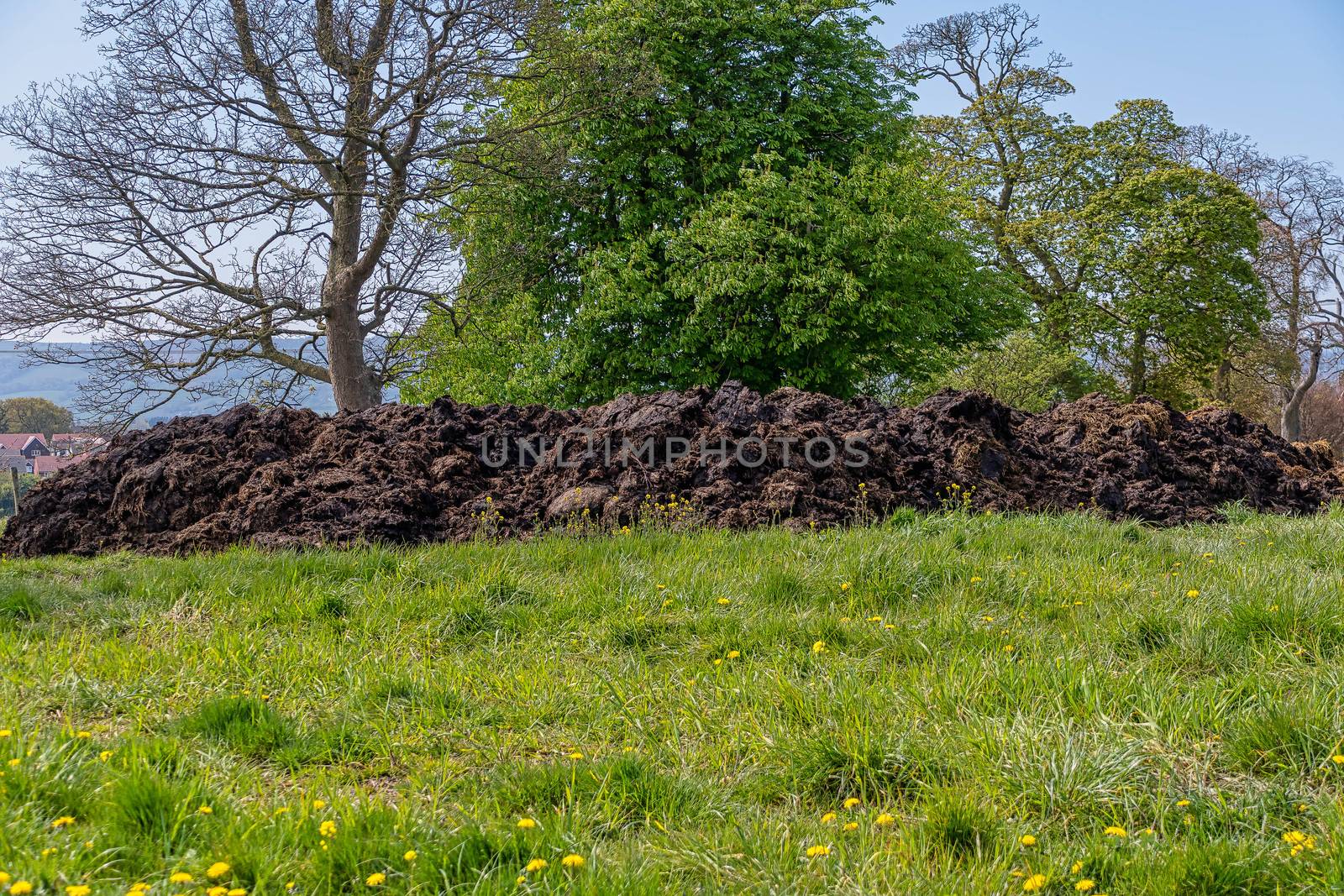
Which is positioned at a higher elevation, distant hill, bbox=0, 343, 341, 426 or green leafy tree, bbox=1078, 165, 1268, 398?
green leafy tree, bbox=1078, 165, 1268, 398

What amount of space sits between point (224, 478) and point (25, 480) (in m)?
8.33

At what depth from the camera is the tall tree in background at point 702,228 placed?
13.2 metres

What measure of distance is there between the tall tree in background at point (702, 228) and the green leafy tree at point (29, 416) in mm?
29614

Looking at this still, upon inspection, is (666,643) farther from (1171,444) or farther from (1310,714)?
(1171,444)

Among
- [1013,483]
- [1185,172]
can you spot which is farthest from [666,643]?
[1185,172]

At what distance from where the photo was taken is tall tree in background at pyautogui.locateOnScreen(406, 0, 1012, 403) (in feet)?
43.3

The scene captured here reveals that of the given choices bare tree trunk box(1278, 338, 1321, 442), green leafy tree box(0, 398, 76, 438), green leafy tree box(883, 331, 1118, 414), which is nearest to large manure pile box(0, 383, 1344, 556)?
green leafy tree box(883, 331, 1118, 414)

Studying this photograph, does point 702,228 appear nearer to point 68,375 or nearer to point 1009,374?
point 1009,374

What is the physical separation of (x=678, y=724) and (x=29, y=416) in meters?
43.8

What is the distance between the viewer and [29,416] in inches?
1468

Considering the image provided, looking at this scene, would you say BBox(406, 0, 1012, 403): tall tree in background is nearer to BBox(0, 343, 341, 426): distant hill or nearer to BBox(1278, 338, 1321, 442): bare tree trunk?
BBox(0, 343, 341, 426): distant hill

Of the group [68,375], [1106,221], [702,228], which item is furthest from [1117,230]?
[68,375]

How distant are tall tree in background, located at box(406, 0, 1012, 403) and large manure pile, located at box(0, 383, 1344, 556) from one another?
17.5 feet

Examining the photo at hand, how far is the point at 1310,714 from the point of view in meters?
2.92
